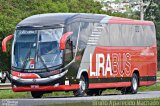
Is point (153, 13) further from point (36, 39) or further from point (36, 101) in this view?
point (36, 101)

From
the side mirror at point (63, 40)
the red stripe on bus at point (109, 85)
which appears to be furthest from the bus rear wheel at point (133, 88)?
the side mirror at point (63, 40)

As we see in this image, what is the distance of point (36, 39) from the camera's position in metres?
33.2

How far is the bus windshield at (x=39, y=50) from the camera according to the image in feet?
108

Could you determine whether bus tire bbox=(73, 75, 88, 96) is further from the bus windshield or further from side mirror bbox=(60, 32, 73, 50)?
side mirror bbox=(60, 32, 73, 50)

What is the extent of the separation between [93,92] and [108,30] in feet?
10.1

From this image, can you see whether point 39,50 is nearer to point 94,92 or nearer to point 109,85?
point 109,85

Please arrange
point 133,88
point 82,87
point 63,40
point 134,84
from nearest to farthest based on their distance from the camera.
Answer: point 63,40
point 82,87
point 133,88
point 134,84

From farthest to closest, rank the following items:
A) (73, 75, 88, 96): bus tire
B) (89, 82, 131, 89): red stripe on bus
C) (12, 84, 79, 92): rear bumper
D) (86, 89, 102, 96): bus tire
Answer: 1. (86, 89, 102, 96): bus tire
2. (89, 82, 131, 89): red stripe on bus
3. (73, 75, 88, 96): bus tire
4. (12, 84, 79, 92): rear bumper

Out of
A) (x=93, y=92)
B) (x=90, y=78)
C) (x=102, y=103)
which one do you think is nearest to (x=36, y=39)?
(x=90, y=78)

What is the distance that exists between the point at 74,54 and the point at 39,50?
1548 mm

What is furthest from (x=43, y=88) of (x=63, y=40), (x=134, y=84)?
(x=134, y=84)

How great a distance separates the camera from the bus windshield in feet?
108

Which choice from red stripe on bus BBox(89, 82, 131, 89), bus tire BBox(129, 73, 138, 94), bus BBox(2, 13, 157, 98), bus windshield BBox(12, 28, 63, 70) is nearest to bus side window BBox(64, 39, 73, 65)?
bus BBox(2, 13, 157, 98)

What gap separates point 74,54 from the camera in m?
33.7
